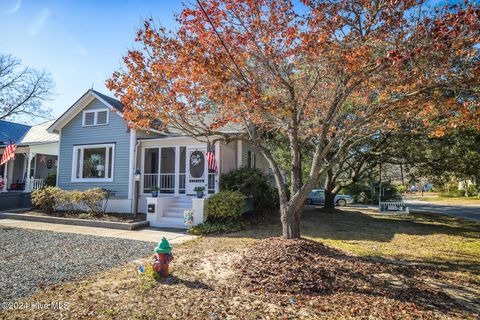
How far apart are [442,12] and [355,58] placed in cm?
175

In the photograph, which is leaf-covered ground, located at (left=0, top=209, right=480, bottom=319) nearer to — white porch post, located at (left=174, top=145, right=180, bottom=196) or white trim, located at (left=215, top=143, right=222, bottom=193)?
white trim, located at (left=215, top=143, right=222, bottom=193)

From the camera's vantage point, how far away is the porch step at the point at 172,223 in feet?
→ 36.0

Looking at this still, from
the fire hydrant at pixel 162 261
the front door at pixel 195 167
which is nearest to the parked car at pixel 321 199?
the front door at pixel 195 167

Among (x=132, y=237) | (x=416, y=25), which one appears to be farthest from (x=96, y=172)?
(x=416, y=25)

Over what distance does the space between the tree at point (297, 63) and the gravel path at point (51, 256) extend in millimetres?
3360

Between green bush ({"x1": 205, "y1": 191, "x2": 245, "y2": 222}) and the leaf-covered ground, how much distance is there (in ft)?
11.2

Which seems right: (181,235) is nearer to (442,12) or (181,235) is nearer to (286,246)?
(286,246)

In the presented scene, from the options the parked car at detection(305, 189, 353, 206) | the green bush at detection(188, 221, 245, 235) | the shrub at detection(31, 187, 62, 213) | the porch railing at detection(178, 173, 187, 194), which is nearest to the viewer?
the green bush at detection(188, 221, 245, 235)

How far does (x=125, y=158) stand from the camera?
13.7m

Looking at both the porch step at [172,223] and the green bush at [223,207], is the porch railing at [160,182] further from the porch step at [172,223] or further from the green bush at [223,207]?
the green bush at [223,207]

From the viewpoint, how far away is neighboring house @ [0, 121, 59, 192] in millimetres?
17438

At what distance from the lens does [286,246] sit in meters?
5.87

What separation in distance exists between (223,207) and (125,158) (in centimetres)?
634

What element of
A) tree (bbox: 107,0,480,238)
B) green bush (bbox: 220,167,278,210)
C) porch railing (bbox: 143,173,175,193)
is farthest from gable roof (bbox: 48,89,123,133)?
tree (bbox: 107,0,480,238)
